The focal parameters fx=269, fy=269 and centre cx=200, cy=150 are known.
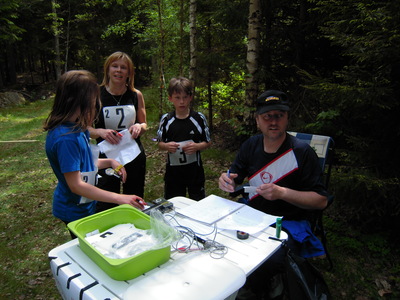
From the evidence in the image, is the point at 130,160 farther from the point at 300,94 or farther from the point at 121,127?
the point at 300,94

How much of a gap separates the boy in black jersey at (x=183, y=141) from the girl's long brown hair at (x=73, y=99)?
3.82ft

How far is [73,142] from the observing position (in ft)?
5.52

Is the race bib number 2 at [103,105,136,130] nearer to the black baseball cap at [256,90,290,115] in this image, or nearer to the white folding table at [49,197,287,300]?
the black baseball cap at [256,90,290,115]

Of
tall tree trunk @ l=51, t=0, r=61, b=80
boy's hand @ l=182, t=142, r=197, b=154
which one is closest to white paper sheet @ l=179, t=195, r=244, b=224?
boy's hand @ l=182, t=142, r=197, b=154

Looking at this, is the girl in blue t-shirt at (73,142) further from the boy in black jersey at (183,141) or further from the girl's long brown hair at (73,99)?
the boy in black jersey at (183,141)

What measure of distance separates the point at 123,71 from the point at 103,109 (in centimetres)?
44

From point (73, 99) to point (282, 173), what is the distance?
5.29ft

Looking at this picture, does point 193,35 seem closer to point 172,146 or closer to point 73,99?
point 172,146

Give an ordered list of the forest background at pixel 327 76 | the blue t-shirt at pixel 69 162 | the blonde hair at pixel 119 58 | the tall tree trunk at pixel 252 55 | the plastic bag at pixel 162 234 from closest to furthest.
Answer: the plastic bag at pixel 162 234
the blue t-shirt at pixel 69 162
the forest background at pixel 327 76
the blonde hair at pixel 119 58
the tall tree trunk at pixel 252 55

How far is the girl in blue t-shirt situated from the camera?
167 centimetres

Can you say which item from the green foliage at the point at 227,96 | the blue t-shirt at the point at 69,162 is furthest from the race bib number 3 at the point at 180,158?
the green foliage at the point at 227,96

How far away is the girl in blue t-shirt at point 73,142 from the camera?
1.67 m

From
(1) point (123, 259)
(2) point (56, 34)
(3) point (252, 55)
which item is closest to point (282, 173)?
(1) point (123, 259)

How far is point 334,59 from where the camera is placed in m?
4.46
